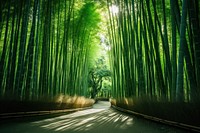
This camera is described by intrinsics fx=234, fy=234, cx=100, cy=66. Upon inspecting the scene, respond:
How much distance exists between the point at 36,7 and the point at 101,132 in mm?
3637

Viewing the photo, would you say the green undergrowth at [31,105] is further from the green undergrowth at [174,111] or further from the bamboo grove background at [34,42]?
the green undergrowth at [174,111]

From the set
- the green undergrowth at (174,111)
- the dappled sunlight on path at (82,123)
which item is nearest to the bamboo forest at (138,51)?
the green undergrowth at (174,111)

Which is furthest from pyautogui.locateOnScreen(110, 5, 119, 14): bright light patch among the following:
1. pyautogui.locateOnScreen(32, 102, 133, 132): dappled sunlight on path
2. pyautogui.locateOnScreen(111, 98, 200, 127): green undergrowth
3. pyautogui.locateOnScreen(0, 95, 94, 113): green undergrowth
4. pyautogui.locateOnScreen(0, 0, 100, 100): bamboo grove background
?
pyautogui.locateOnScreen(32, 102, 133, 132): dappled sunlight on path

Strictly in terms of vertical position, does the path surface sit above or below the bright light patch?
below

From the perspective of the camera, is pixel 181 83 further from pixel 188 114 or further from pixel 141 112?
pixel 141 112

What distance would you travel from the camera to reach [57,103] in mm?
7266

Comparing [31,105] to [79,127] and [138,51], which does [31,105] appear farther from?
[138,51]

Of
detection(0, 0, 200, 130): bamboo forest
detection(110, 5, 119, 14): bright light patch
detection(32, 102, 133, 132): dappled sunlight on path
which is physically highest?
detection(110, 5, 119, 14): bright light patch

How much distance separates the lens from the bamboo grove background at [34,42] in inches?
208

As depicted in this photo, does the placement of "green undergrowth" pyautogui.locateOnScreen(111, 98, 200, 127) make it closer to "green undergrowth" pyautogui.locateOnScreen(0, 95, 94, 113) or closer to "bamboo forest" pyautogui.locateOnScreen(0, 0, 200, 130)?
"bamboo forest" pyautogui.locateOnScreen(0, 0, 200, 130)

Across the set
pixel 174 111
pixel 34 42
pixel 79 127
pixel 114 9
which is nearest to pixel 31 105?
pixel 34 42

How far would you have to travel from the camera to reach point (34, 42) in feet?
21.0

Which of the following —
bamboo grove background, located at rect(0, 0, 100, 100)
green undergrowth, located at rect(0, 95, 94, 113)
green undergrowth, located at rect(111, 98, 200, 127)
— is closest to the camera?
green undergrowth, located at rect(111, 98, 200, 127)

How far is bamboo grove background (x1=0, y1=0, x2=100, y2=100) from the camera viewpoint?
5281 mm
